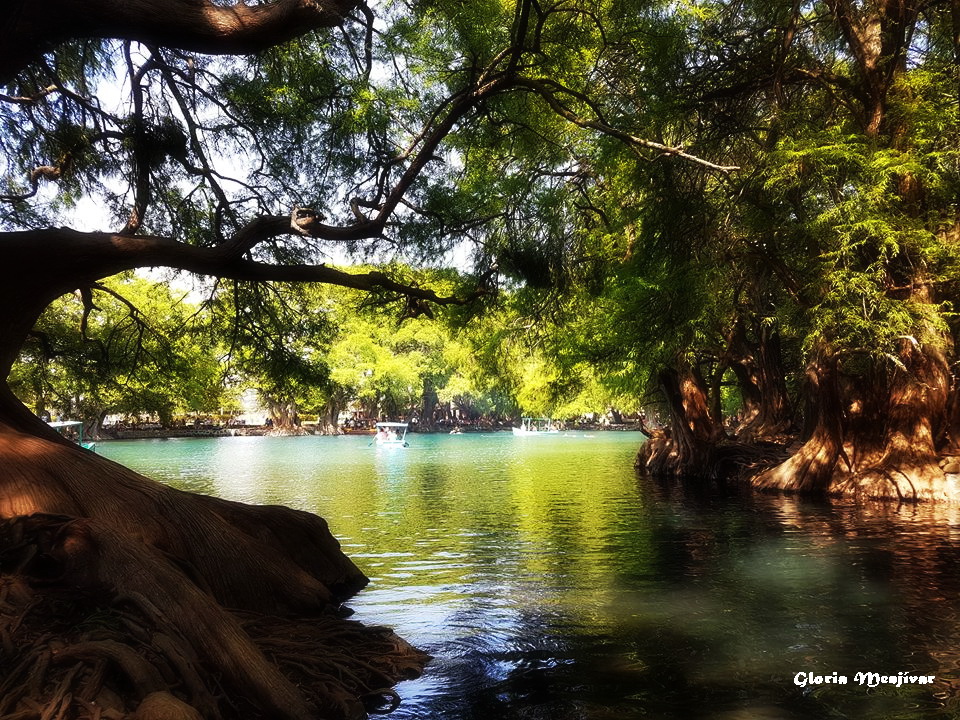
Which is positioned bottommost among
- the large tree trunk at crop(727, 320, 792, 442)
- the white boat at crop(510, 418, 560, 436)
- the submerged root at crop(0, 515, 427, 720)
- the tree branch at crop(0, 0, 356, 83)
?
the white boat at crop(510, 418, 560, 436)

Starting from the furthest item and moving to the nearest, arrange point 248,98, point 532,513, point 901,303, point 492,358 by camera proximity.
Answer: point 492,358 < point 532,513 < point 901,303 < point 248,98

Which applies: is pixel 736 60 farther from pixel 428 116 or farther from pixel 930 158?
pixel 428 116

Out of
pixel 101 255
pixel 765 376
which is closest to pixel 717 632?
pixel 101 255

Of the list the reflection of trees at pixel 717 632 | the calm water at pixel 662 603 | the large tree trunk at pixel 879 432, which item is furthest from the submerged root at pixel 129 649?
the large tree trunk at pixel 879 432

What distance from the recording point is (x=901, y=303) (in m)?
15.5

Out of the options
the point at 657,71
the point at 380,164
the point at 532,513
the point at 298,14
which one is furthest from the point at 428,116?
the point at 532,513

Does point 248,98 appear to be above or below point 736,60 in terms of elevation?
below

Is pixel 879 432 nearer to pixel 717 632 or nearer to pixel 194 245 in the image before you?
pixel 717 632

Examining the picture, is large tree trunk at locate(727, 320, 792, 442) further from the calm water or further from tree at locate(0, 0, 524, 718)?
tree at locate(0, 0, 524, 718)

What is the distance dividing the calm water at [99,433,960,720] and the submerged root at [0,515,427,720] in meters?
0.87

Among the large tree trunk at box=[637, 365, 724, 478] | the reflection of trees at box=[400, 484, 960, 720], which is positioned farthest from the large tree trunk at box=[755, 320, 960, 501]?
the large tree trunk at box=[637, 365, 724, 478]

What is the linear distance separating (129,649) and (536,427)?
9678 cm

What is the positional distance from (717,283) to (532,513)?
A: 7.20 meters

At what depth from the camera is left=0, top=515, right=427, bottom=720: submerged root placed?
162 inches
